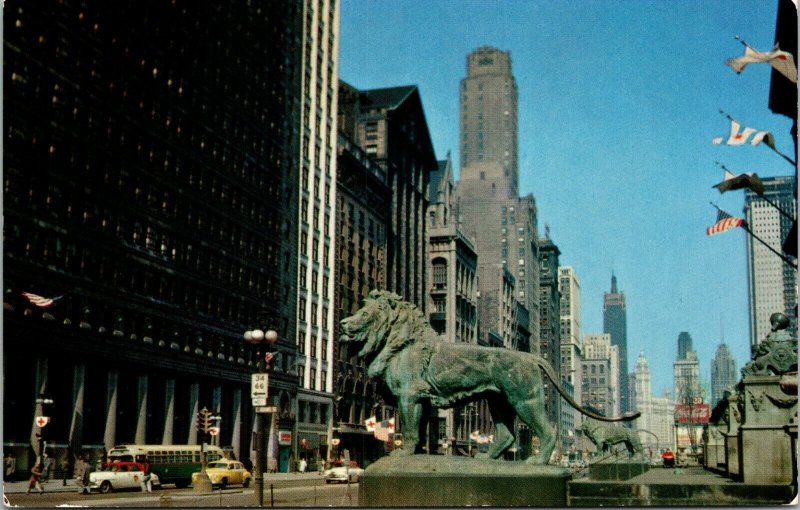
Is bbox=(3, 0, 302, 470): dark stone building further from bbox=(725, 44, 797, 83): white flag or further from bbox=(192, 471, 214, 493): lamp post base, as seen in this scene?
bbox=(725, 44, 797, 83): white flag

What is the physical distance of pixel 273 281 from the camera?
80.6m

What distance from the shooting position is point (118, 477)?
142 ft

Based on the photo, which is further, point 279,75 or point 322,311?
point 322,311

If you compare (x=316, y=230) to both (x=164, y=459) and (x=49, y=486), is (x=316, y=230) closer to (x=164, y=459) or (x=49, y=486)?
(x=164, y=459)

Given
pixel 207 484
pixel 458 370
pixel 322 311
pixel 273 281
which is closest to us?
pixel 458 370

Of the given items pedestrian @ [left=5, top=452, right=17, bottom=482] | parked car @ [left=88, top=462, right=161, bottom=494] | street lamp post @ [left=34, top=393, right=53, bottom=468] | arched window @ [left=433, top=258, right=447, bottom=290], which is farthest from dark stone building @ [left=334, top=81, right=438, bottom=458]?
pedestrian @ [left=5, top=452, right=17, bottom=482]

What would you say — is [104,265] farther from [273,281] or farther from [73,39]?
[273,281]

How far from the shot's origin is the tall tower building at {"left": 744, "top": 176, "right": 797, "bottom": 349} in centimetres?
2775

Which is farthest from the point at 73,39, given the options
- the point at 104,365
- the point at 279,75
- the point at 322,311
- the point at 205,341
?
the point at 322,311

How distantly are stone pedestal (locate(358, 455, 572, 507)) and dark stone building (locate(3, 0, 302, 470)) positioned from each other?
26.8 metres

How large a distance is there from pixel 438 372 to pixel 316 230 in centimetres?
7418

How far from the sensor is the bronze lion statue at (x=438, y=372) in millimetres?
15766

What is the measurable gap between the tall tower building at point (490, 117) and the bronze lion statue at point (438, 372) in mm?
160766

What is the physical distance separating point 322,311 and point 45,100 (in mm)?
43127
